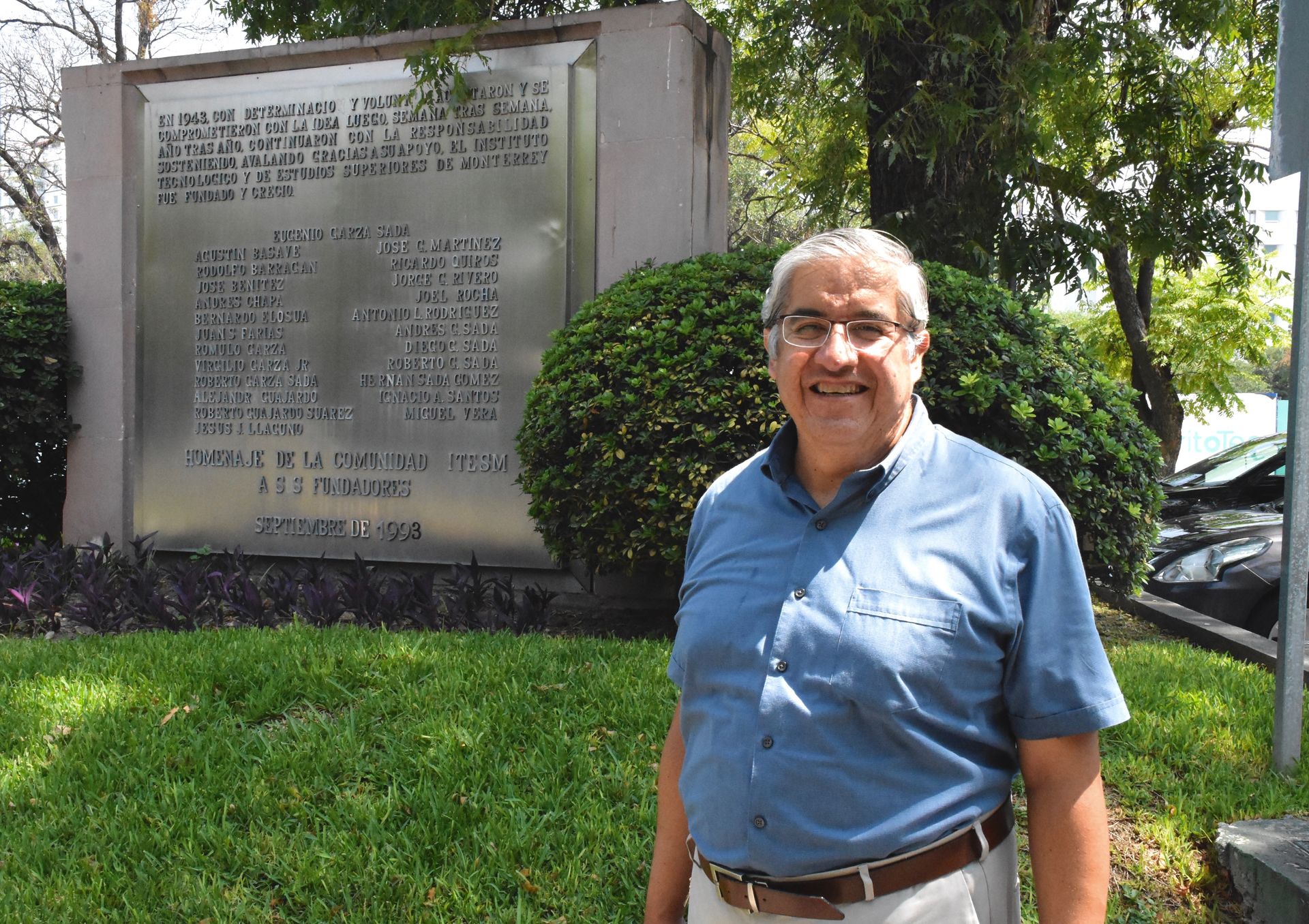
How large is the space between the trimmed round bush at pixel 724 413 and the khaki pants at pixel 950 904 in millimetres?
3264

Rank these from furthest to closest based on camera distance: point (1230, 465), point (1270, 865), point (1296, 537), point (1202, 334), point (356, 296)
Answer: point (1202, 334), point (1230, 465), point (356, 296), point (1296, 537), point (1270, 865)

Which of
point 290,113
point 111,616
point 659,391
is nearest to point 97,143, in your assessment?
point 290,113

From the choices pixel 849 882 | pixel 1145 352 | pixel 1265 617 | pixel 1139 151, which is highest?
pixel 1139 151

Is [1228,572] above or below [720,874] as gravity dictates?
below

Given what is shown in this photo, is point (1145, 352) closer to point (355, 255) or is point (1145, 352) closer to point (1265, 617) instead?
point (1265, 617)

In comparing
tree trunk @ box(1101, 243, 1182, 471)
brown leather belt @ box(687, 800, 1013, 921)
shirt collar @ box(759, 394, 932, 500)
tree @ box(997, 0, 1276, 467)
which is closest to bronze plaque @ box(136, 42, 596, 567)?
tree @ box(997, 0, 1276, 467)

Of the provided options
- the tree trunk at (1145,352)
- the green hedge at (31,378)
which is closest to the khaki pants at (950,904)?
→ the green hedge at (31,378)

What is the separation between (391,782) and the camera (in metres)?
3.73

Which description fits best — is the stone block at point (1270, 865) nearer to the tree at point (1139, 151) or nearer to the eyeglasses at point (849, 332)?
the eyeglasses at point (849, 332)

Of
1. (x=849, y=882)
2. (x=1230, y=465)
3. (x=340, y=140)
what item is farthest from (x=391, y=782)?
(x=1230, y=465)

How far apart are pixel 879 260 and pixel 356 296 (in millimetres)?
5647

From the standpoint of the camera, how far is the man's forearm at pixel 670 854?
7.22 ft

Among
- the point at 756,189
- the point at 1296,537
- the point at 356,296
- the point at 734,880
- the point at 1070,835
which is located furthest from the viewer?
the point at 756,189

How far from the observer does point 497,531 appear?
675cm
